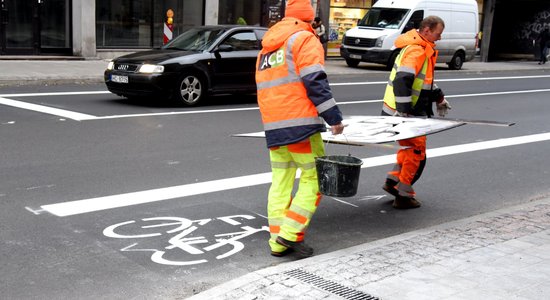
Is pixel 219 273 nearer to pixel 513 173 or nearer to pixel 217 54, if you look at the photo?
pixel 513 173

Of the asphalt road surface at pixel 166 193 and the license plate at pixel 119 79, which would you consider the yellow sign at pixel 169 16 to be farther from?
the license plate at pixel 119 79

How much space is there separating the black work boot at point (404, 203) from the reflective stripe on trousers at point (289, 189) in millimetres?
1861

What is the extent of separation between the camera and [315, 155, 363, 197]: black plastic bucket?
16.2 feet

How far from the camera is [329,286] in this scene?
440 centimetres

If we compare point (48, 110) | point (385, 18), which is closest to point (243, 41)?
point (48, 110)

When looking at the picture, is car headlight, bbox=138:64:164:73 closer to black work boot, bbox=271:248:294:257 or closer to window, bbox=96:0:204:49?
black work boot, bbox=271:248:294:257

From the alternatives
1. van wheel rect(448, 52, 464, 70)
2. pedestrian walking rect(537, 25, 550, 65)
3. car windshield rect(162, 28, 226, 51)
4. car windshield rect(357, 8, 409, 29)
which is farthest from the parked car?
pedestrian walking rect(537, 25, 550, 65)

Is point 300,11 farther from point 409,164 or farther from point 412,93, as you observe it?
point 409,164

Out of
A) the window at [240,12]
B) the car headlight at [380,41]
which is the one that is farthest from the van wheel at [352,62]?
the window at [240,12]

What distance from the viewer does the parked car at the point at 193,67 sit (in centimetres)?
1273

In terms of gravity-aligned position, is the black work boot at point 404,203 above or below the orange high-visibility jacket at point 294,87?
below

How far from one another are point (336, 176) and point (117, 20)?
59.4 ft

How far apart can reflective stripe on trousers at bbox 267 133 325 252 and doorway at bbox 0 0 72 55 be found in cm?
1606

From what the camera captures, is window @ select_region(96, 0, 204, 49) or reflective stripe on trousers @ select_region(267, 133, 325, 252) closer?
reflective stripe on trousers @ select_region(267, 133, 325, 252)
